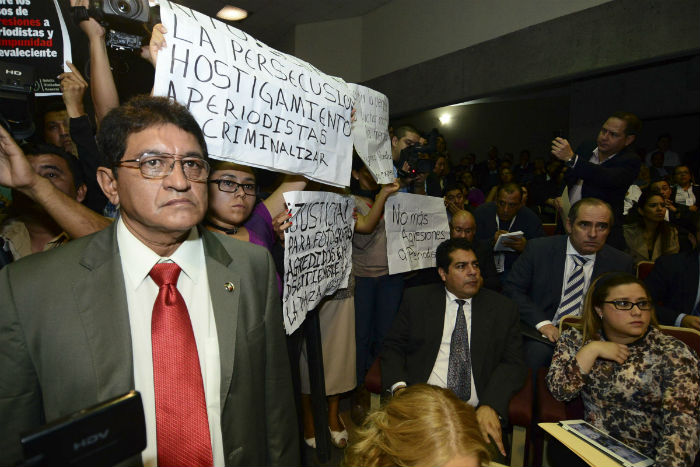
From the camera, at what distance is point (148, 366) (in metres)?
1.11

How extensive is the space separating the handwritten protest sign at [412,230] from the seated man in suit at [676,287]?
1.57m

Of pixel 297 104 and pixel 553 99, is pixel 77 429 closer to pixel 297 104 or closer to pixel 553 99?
pixel 297 104

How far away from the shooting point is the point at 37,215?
1732mm

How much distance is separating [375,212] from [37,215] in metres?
1.84

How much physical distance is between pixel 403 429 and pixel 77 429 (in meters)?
1.01

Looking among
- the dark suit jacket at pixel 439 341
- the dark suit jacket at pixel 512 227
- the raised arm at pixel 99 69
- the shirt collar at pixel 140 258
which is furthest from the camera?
the dark suit jacket at pixel 512 227

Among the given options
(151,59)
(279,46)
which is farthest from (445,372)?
(279,46)

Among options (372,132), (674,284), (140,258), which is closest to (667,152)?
(674,284)

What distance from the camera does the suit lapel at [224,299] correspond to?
117cm

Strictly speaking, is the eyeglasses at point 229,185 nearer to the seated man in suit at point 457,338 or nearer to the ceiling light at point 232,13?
the seated man in suit at point 457,338

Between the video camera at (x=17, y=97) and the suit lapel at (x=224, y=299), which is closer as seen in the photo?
the suit lapel at (x=224, y=299)

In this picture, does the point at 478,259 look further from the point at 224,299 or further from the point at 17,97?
the point at 17,97

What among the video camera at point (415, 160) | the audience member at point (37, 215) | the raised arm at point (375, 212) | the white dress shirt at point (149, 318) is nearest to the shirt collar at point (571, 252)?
the video camera at point (415, 160)

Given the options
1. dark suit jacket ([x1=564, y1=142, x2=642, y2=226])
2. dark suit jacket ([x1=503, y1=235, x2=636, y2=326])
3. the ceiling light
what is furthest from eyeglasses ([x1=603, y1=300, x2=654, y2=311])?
the ceiling light
